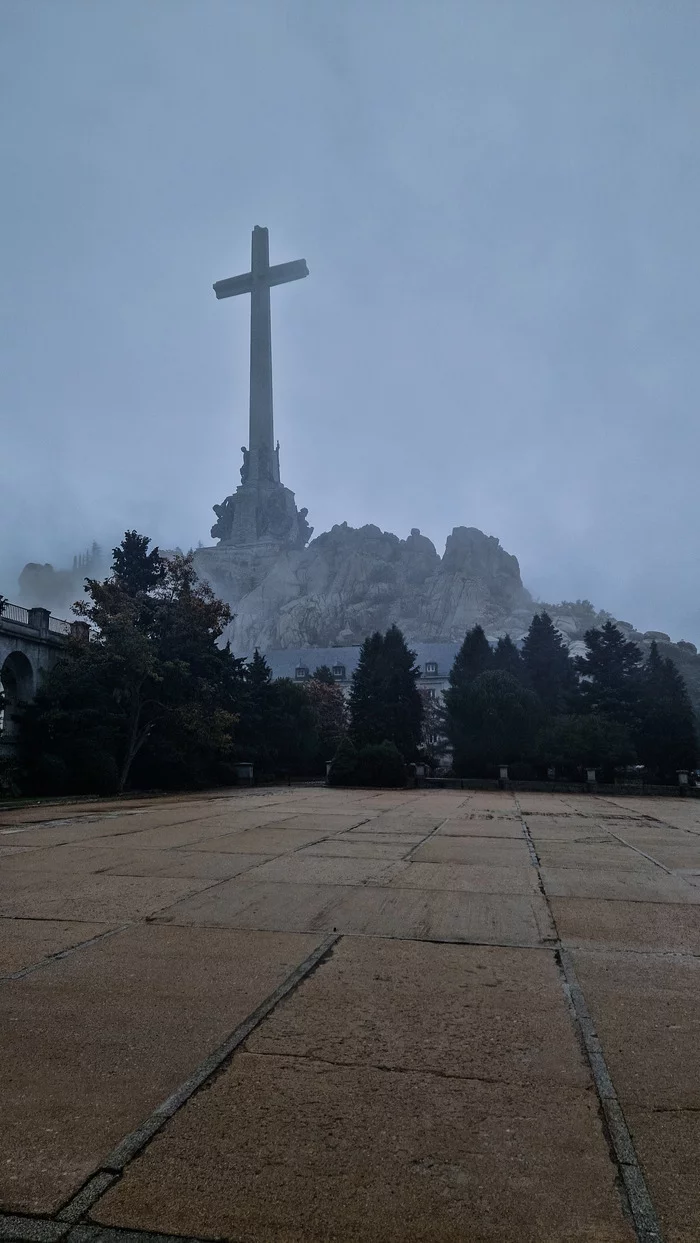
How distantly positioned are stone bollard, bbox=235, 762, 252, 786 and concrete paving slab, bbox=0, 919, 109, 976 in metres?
37.5

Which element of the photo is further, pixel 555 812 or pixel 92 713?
pixel 92 713

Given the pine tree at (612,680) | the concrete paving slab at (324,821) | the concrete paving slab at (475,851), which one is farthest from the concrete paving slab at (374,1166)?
the pine tree at (612,680)

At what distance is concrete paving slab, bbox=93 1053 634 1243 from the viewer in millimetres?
2418

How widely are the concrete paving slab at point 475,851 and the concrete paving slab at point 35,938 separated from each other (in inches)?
191

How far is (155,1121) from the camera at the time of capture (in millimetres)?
2973

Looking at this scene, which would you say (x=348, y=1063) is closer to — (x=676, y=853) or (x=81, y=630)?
(x=676, y=853)

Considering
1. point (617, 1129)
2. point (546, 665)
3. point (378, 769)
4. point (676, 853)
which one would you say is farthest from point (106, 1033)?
point (546, 665)

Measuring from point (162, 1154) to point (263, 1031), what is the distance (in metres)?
1.17

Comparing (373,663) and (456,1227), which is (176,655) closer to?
(373,663)

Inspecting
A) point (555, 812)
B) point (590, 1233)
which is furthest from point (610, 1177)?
point (555, 812)

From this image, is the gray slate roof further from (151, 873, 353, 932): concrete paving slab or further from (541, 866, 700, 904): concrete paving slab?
(151, 873, 353, 932): concrete paving slab

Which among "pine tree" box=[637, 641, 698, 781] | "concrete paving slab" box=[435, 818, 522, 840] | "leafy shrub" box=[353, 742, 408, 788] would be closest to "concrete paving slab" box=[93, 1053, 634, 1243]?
"concrete paving slab" box=[435, 818, 522, 840]

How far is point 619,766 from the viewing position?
4691 centimetres

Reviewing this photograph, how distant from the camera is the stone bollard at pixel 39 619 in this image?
1335 inches
